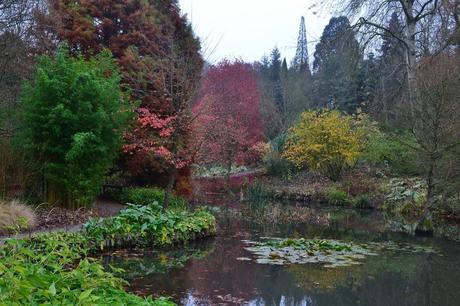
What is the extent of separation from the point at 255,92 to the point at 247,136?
9.77 feet

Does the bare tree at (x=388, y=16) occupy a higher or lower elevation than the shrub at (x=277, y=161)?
higher

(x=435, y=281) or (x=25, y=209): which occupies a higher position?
(x=25, y=209)

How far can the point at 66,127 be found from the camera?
10.8 m

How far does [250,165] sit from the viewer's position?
32.4 meters

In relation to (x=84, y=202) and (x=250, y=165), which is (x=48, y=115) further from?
(x=250, y=165)

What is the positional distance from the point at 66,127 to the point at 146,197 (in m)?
4.51

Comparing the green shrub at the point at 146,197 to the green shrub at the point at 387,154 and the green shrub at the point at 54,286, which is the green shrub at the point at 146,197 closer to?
the green shrub at the point at 54,286

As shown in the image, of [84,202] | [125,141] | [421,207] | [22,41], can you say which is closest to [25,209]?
[84,202]

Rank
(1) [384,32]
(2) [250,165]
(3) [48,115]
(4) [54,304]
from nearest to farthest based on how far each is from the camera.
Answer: (4) [54,304] → (3) [48,115] → (1) [384,32] → (2) [250,165]

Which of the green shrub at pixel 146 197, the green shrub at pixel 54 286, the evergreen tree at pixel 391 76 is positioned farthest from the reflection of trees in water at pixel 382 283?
the evergreen tree at pixel 391 76

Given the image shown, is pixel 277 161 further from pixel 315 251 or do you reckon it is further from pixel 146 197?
pixel 315 251

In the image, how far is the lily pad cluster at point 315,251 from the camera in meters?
9.24

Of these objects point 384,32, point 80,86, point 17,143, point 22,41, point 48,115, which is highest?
point 384,32

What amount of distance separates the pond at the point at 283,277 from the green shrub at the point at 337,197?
9.59m
